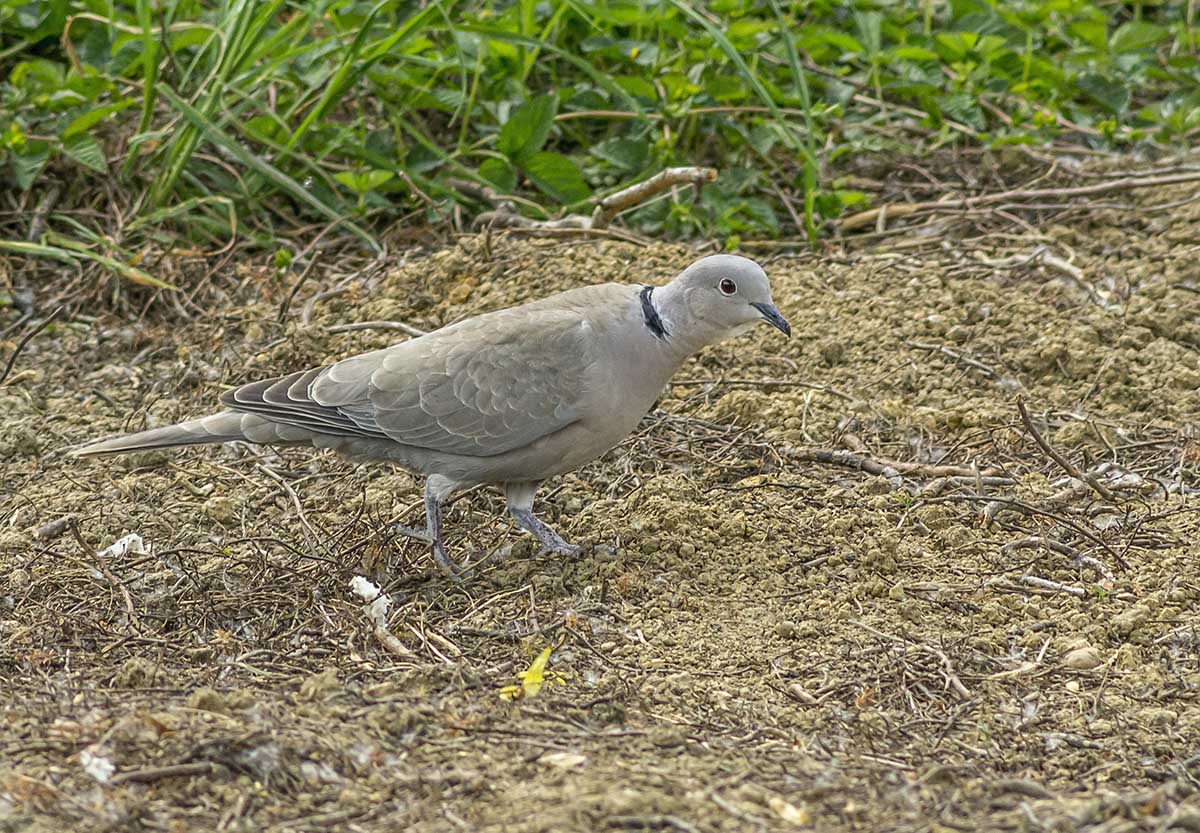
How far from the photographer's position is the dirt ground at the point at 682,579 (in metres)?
2.82

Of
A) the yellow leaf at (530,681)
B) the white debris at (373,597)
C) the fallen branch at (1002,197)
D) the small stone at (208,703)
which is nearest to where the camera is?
the small stone at (208,703)

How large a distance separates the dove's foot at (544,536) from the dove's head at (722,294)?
689 millimetres

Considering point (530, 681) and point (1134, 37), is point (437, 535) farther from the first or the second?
point (1134, 37)

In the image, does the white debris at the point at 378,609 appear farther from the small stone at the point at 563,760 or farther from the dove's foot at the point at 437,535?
the small stone at the point at 563,760

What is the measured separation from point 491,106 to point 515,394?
235cm

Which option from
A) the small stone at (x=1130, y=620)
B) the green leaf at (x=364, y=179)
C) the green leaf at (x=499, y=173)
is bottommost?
the small stone at (x=1130, y=620)

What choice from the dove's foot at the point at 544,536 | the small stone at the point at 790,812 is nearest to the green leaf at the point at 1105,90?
the dove's foot at the point at 544,536

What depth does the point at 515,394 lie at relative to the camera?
404cm

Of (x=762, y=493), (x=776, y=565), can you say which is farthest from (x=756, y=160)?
(x=776, y=565)

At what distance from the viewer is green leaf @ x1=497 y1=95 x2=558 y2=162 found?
5777mm

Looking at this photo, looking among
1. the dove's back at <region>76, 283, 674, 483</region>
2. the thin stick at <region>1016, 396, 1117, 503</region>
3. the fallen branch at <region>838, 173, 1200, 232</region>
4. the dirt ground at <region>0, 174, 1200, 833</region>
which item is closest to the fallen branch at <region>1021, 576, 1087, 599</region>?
Result: the dirt ground at <region>0, 174, 1200, 833</region>

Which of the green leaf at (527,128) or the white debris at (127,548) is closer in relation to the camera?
the white debris at (127,548)

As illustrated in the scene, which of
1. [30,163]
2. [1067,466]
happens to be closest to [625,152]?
[30,163]

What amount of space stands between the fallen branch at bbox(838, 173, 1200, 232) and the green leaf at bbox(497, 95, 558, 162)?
1.26 metres
